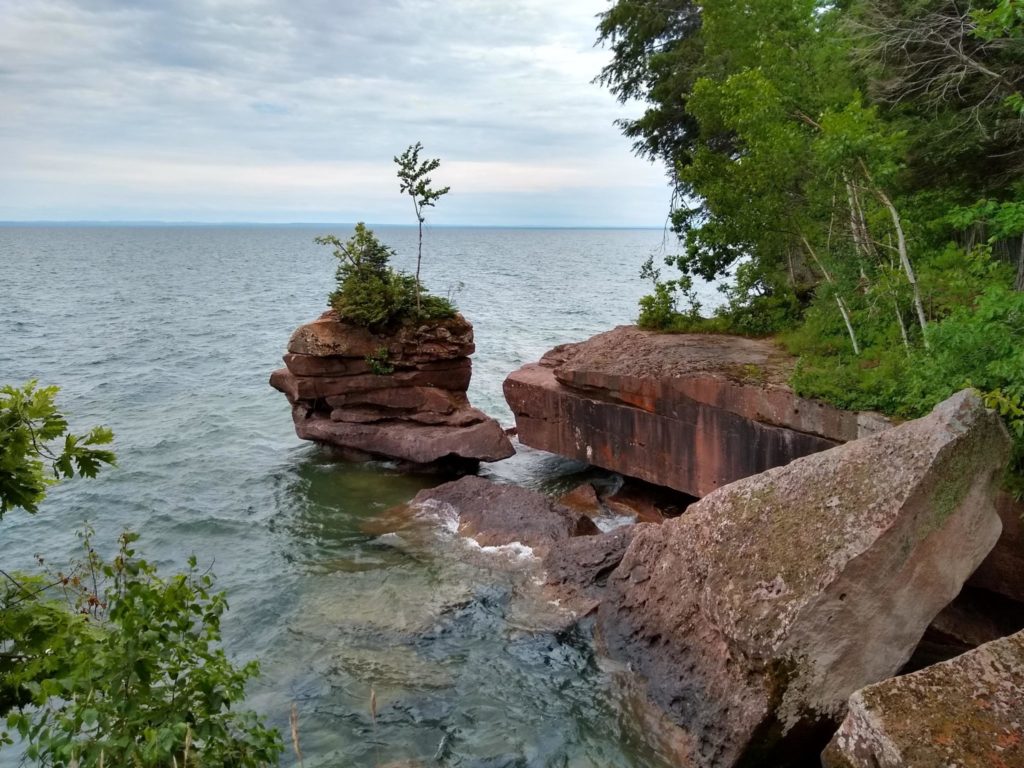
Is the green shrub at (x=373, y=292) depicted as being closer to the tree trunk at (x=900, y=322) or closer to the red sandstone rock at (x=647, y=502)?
the red sandstone rock at (x=647, y=502)

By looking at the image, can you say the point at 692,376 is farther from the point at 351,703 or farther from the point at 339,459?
the point at 339,459

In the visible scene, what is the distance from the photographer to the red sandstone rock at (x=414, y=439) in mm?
18484

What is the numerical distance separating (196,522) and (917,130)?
16.5m

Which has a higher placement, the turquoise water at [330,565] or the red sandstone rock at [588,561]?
the red sandstone rock at [588,561]

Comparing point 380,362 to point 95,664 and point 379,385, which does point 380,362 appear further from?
point 95,664

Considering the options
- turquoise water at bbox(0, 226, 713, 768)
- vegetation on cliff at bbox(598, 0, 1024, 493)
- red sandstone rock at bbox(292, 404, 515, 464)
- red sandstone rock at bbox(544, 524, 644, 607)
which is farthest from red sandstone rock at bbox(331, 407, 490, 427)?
red sandstone rock at bbox(544, 524, 644, 607)

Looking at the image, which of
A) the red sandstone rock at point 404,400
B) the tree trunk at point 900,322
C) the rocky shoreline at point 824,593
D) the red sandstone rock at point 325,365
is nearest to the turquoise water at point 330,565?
the rocky shoreline at point 824,593

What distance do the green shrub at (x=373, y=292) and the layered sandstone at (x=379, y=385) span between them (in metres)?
0.32

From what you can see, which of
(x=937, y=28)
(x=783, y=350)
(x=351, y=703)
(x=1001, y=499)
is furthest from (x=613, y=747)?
(x=937, y=28)

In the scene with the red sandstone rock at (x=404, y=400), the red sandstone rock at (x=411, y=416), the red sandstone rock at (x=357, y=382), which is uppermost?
the red sandstone rock at (x=357, y=382)

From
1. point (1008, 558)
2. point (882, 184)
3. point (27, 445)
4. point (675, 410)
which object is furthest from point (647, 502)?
point (27, 445)

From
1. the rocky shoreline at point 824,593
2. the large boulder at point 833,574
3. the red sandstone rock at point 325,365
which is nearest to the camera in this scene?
the rocky shoreline at point 824,593

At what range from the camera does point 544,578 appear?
476 inches

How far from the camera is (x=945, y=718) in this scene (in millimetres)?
5473
